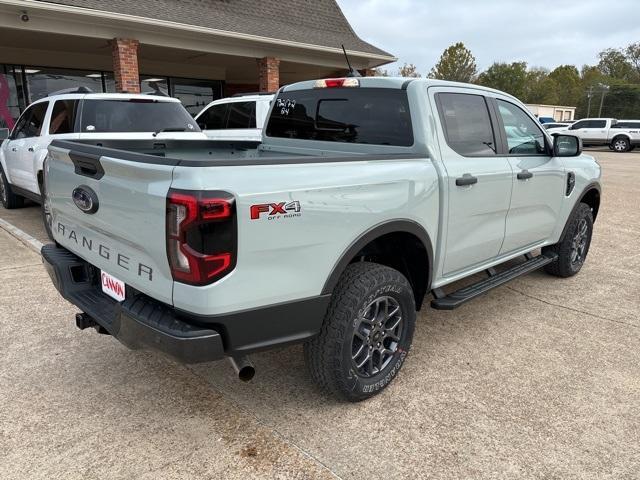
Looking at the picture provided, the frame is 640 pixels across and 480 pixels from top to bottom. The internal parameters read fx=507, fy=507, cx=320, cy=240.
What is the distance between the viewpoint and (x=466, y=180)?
11.0 ft

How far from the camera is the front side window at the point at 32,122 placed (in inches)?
271

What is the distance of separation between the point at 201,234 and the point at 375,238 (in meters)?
1.07

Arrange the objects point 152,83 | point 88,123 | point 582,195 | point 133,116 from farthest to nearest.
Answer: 1. point 152,83
2. point 133,116
3. point 88,123
4. point 582,195

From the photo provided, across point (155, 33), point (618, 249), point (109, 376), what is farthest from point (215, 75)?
point (109, 376)

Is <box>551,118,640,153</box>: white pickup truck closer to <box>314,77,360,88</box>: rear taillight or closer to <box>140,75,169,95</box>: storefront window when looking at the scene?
<box>140,75,169,95</box>: storefront window

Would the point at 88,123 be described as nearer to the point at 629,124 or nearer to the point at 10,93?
the point at 10,93

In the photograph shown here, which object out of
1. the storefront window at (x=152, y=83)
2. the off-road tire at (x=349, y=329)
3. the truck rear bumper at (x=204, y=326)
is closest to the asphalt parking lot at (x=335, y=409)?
the off-road tire at (x=349, y=329)

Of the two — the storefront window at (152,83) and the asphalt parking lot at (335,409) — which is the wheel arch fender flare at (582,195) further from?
the storefront window at (152,83)

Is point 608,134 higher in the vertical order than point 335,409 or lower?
higher

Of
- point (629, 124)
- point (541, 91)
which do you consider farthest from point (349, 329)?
point (541, 91)

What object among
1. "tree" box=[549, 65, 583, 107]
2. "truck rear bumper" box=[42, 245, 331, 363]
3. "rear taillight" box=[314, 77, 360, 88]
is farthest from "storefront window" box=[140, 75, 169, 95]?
"tree" box=[549, 65, 583, 107]

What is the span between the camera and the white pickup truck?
2683 cm

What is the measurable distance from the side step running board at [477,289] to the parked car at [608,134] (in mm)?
25512

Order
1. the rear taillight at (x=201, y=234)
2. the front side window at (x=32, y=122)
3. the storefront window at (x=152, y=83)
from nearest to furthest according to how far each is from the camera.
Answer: the rear taillight at (x=201, y=234) < the front side window at (x=32, y=122) < the storefront window at (x=152, y=83)
